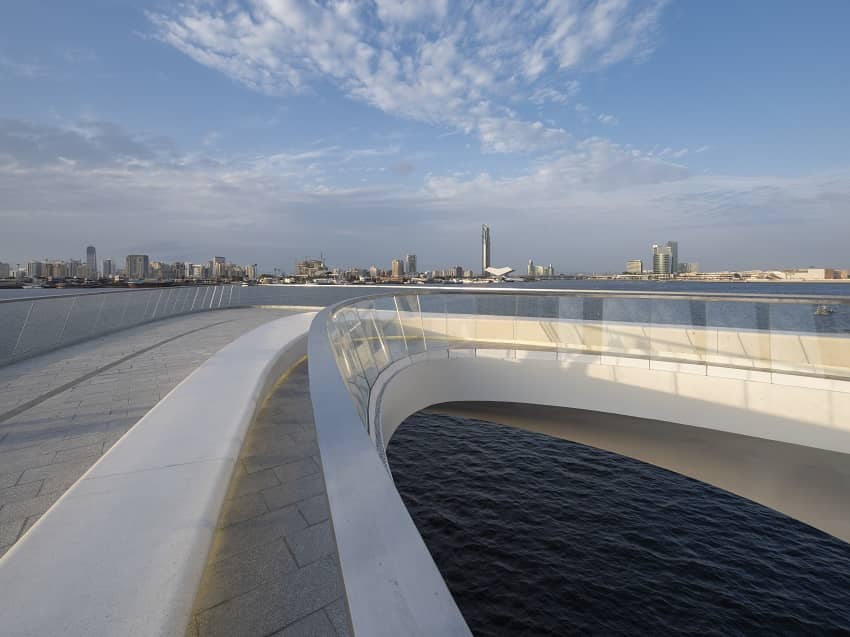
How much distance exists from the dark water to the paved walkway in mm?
6136

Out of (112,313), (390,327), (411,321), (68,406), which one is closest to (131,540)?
(68,406)

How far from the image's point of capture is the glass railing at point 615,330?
624cm

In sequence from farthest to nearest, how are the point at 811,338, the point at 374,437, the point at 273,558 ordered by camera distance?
the point at 811,338
the point at 374,437
the point at 273,558

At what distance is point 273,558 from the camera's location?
223 cm

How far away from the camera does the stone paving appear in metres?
1.82

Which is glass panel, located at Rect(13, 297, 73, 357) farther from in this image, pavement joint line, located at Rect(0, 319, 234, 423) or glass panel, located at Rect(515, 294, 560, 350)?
glass panel, located at Rect(515, 294, 560, 350)

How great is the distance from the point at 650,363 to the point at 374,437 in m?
5.93

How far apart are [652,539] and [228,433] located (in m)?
9.45

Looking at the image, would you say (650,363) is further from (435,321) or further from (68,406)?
(68,406)

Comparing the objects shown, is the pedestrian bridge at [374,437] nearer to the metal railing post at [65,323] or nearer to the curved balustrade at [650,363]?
the curved balustrade at [650,363]

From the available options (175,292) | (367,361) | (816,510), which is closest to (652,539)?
(816,510)

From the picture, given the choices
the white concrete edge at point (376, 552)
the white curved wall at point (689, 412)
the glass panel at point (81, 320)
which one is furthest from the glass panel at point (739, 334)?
the glass panel at point (81, 320)

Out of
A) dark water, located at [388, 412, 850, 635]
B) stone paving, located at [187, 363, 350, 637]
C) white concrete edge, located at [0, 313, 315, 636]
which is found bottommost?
dark water, located at [388, 412, 850, 635]

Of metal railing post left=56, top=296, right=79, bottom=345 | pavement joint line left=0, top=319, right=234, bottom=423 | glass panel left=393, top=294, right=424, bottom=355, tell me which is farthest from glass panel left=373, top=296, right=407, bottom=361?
metal railing post left=56, top=296, right=79, bottom=345
